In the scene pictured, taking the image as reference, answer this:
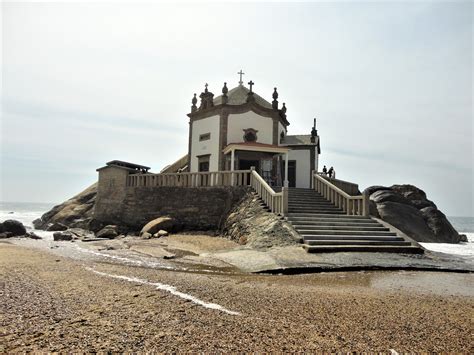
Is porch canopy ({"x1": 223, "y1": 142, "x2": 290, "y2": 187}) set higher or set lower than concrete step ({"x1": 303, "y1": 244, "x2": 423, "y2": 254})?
higher

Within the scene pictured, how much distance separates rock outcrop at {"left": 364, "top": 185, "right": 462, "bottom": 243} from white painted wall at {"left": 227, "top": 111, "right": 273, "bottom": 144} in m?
9.77

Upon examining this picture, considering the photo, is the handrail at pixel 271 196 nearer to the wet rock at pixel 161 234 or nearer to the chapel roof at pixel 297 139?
the wet rock at pixel 161 234

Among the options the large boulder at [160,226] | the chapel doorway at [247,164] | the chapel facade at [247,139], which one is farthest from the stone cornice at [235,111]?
the large boulder at [160,226]

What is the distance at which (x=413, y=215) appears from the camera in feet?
95.0

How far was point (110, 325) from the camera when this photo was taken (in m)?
4.64

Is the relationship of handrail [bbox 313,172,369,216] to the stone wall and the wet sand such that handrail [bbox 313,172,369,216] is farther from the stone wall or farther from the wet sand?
the wet sand

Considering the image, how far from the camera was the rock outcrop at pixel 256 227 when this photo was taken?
12812 millimetres

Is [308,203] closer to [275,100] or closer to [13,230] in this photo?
[275,100]

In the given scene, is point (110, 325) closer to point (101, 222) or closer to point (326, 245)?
point (326, 245)

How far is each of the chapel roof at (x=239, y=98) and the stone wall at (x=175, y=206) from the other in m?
7.90

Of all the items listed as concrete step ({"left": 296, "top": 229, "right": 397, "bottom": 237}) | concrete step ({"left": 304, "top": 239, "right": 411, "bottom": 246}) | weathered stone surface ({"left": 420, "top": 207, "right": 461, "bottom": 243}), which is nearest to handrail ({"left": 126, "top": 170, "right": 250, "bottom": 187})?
concrete step ({"left": 296, "top": 229, "right": 397, "bottom": 237})

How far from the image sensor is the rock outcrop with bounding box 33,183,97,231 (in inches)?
1091

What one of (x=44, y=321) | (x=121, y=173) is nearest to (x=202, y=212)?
(x=121, y=173)

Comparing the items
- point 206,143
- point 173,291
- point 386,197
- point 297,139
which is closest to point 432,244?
point 386,197
